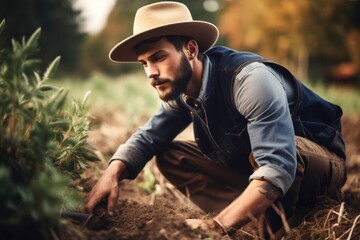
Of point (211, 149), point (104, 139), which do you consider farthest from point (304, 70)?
point (211, 149)

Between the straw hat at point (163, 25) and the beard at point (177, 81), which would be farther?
the beard at point (177, 81)

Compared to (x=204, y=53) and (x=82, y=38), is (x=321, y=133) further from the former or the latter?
(x=82, y=38)

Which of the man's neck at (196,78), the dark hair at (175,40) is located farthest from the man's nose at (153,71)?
the man's neck at (196,78)

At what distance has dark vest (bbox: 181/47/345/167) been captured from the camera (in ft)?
7.86

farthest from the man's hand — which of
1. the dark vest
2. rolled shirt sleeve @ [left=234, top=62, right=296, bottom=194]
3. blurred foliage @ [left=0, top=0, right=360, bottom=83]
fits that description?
blurred foliage @ [left=0, top=0, right=360, bottom=83]

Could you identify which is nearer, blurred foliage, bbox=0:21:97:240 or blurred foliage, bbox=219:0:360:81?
blurred foliage, bbox=0:21:97:240

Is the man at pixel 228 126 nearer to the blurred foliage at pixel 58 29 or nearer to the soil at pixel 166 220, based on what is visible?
the soil at pixel 166 220

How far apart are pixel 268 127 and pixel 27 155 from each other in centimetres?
115

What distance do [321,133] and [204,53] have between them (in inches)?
37.8

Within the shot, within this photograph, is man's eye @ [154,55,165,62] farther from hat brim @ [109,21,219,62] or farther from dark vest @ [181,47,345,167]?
dark vest @ [181,47,345,167]

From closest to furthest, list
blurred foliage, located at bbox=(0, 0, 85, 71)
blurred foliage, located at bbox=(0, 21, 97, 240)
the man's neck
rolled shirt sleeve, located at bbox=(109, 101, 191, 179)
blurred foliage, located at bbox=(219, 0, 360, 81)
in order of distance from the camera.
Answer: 1. blurred foliage, located at bbox=(0, 21, 97, 240)
2. the man's neck
3. rolled shirt sleeve, located at bbox=(109, 101, 191, 179)
4. blurred foliage, located at bbox=(219, 0, 360, 81)
5. blurred foliage, located at bbox=(0, 0, 85, 71)

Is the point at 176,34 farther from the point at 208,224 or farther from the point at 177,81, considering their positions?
the point at 208,224

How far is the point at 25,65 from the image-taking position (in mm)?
1562

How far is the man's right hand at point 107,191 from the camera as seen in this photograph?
2193 mm
